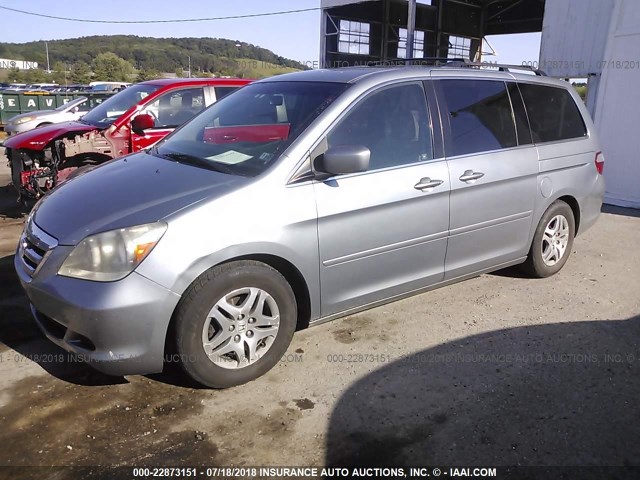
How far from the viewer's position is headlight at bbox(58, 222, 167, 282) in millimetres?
2684

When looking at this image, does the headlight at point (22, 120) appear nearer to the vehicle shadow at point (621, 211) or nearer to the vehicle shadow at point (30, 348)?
the vehicle shadow at point (30, 348)

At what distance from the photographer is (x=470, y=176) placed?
3883 millimetres

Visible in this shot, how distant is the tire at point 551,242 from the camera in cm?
467

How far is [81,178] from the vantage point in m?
3.62

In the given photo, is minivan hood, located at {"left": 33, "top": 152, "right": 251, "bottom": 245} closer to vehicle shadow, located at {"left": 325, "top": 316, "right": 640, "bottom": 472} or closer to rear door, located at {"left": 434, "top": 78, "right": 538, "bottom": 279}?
vehicle shadow, located at {"left": 325, "top": 316, "right": 640, "bottom": 472}

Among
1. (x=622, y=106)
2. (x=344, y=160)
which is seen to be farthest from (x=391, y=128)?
(x=622, y=106)

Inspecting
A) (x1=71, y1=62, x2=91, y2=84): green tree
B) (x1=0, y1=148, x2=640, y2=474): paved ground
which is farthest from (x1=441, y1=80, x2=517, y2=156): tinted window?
(x1=71, y1=62, x2=91, y2=84): green tree

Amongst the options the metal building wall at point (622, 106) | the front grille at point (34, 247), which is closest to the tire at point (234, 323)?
the front grille at point (34, 247)

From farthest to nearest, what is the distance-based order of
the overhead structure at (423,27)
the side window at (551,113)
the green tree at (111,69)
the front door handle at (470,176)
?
the green tree at (111,69), the overhead structure at (423,27), the side window at (551,113), the front door handle at (470,176)

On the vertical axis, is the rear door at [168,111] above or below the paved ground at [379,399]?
above

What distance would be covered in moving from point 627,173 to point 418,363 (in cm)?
646

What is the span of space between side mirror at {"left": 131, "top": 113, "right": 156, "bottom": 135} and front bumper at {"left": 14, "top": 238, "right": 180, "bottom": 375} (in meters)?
3.73

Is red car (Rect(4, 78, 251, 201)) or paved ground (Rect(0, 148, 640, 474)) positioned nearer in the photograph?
paved ground (Rect(0, 148, 640, 474))

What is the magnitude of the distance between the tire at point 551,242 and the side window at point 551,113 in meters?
0.62
